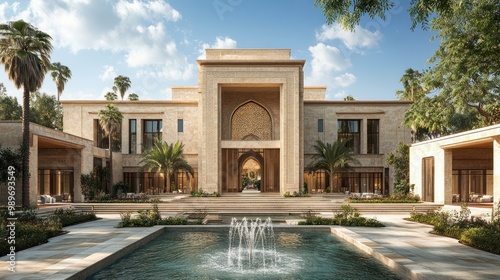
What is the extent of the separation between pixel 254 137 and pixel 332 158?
7559 millimetres

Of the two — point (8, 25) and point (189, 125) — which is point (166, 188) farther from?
point (8, 25)

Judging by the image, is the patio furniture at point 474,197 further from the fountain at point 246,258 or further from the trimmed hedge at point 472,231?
the fountain at point 246,258

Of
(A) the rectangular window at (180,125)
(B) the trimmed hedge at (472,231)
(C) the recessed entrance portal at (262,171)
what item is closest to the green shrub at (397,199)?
(B) the trimmed hedge at (472,231)

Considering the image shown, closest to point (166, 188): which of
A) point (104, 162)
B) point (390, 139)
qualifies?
point (104, 162)

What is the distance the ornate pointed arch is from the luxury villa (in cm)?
10

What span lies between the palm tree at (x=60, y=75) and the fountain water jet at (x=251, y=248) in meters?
41.1

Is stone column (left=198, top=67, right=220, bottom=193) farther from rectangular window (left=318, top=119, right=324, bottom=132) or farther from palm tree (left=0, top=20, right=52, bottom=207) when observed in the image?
palm tree (left=0, top=20, right=52, bottom=207)

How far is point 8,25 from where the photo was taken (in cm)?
2106

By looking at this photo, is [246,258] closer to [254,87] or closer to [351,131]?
[254,87]

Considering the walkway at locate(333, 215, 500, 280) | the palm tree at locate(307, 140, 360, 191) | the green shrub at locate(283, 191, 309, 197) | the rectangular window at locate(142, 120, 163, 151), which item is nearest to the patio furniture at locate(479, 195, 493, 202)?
the palm tree at locate(307, 140, 360, 191)

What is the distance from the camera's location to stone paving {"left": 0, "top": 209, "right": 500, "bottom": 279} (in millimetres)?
8875

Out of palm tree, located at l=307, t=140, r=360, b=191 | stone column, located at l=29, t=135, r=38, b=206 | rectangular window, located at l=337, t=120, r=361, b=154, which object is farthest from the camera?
rectangular window, located at l=337, t=120, r=361, b=154

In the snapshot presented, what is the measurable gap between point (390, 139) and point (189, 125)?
1994cm

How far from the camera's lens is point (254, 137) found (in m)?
→ 36.8
